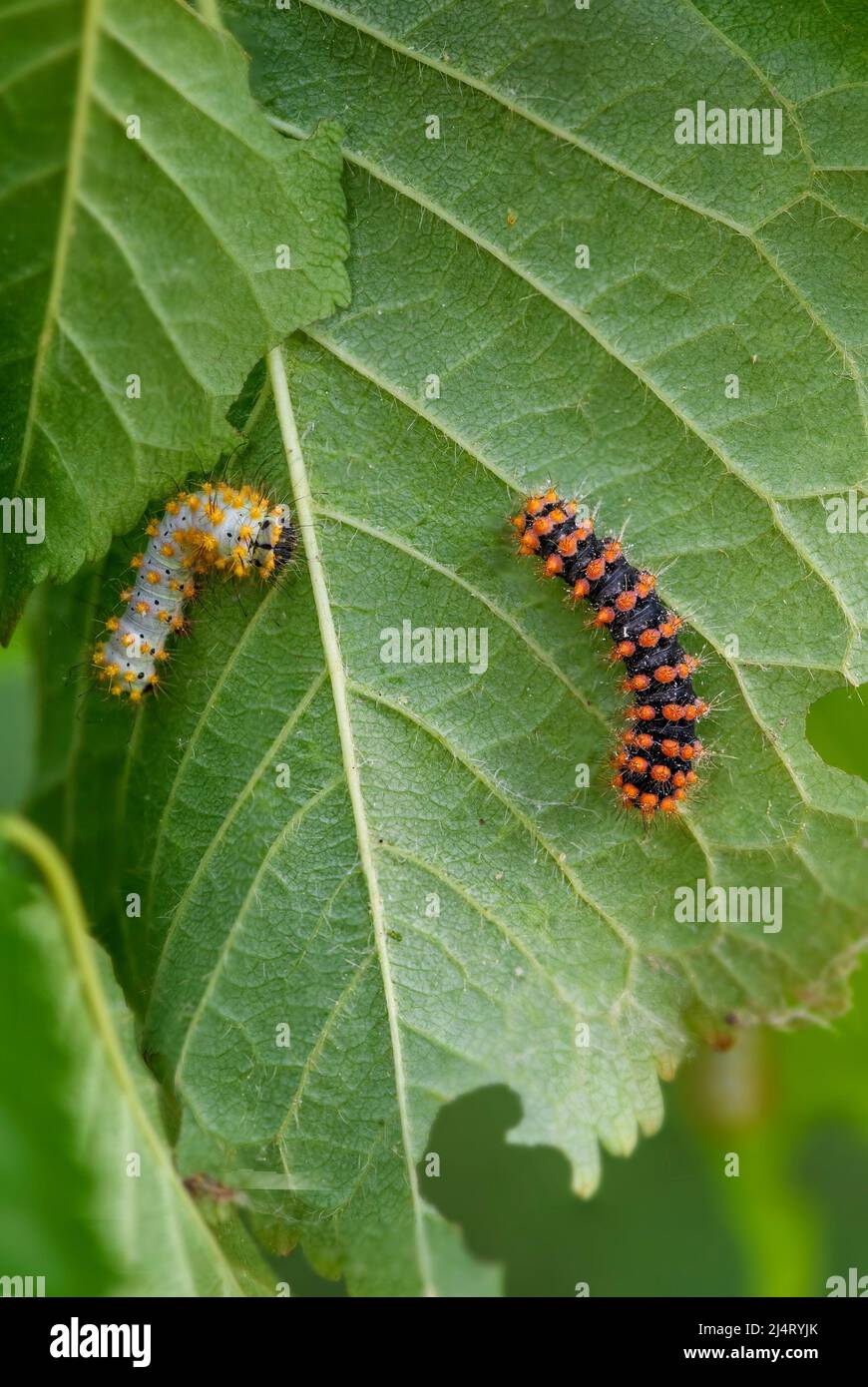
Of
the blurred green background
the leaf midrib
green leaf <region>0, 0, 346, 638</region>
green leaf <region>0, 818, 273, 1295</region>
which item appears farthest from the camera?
the blurred green background

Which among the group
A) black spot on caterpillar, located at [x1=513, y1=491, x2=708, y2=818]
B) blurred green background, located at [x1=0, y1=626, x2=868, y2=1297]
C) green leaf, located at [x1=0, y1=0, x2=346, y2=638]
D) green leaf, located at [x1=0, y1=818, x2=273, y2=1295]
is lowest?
blurred green background, located at [x1=0, y1=626, x2=868, y2=1297]

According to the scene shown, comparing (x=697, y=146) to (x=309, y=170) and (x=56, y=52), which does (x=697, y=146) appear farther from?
(x=56, y=52)

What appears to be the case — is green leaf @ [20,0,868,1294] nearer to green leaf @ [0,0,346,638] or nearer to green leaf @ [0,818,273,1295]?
green leaf @ [0,0,346,638]

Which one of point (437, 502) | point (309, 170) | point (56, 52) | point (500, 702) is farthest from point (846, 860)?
point (56, 52)

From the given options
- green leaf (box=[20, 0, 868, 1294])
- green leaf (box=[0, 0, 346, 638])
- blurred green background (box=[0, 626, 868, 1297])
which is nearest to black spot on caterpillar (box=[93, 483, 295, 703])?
green leaf (box=[20, 0, 868, 1294])

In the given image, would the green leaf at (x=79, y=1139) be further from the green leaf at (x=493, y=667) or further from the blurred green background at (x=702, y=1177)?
the blurred green background at (x=702, y=1177)

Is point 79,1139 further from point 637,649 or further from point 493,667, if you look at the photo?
point 637,649

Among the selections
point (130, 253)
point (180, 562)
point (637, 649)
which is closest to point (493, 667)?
point (637, 649)

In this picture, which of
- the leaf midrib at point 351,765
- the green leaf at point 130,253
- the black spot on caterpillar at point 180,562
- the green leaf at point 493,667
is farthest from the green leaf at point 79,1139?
the green leaf at point 130,253
